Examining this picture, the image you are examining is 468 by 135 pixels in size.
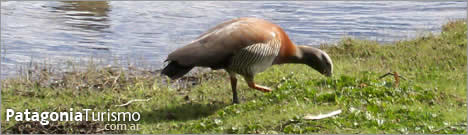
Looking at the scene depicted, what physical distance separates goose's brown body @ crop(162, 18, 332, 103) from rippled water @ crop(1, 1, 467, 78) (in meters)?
3.65

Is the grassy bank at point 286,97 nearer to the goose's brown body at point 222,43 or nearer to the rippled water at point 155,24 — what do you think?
the goose's brown body at point 222,43

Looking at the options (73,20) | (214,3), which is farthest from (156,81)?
(214,3)

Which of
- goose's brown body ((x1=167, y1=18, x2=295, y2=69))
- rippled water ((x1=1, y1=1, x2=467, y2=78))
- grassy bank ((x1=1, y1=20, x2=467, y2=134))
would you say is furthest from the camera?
rippled water ((x1=1, y1=1, x2=467, y2=78))

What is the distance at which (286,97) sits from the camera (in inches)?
327

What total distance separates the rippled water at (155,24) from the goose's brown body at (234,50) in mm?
3650

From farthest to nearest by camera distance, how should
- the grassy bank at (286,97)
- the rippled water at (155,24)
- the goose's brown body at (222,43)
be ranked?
the rippled water at (155,24), the goose's brown body at (222,43), the grassy bank at (286,97)

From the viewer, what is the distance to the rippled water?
1298 centimetres

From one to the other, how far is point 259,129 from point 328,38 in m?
7.33

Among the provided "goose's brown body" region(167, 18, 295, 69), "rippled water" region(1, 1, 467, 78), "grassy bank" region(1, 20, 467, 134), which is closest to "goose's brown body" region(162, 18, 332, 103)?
"goose's brown body" region(167, 18, 295, 69)

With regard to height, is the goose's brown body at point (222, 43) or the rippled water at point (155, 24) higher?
the goose's brown body at point (222, 43)

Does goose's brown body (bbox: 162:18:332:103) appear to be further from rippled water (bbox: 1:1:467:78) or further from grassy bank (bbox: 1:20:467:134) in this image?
rippled water (bbox: 1:1:467:78)

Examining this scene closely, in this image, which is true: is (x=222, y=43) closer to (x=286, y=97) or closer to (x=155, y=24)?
(x=286, y=97)

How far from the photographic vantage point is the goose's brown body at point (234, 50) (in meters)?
7.65

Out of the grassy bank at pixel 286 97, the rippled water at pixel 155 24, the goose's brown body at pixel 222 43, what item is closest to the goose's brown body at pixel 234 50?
the goose's brown body at pixel 222 43
